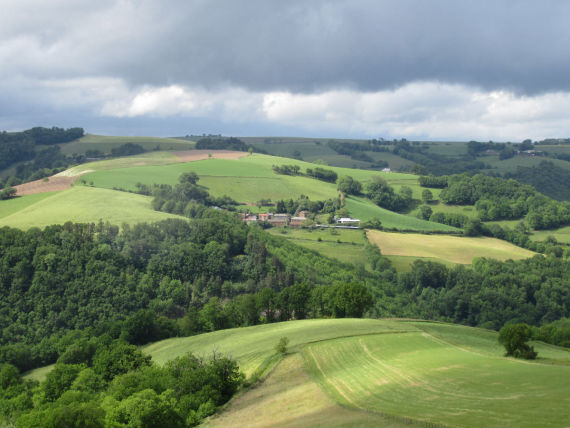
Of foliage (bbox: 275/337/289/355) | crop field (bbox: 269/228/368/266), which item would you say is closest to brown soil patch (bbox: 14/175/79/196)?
Answer: crop field (bbox: 269/228/368/266)

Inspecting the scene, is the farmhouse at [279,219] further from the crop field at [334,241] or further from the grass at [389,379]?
the grass at [389,379]

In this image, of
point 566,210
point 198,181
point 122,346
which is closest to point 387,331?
point 122,346

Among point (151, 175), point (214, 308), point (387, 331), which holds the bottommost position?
point (214, 308)

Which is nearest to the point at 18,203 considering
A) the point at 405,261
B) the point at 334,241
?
the point at 334,241

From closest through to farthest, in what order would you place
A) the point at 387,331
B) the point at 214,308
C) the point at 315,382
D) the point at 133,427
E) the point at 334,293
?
1. the point at 133,427
2. the point at 315,382
3. the point at 387,331
4. the point at 334,293
5. the point at 214,308

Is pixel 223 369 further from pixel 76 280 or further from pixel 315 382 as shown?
pixel 76 280

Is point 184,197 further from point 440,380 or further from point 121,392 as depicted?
point 440,380

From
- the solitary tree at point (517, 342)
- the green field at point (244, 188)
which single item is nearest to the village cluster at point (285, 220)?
the green field at point (244, 188)

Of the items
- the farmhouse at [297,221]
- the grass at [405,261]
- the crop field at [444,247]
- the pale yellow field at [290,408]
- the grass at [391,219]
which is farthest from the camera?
the grass at [391,219]
